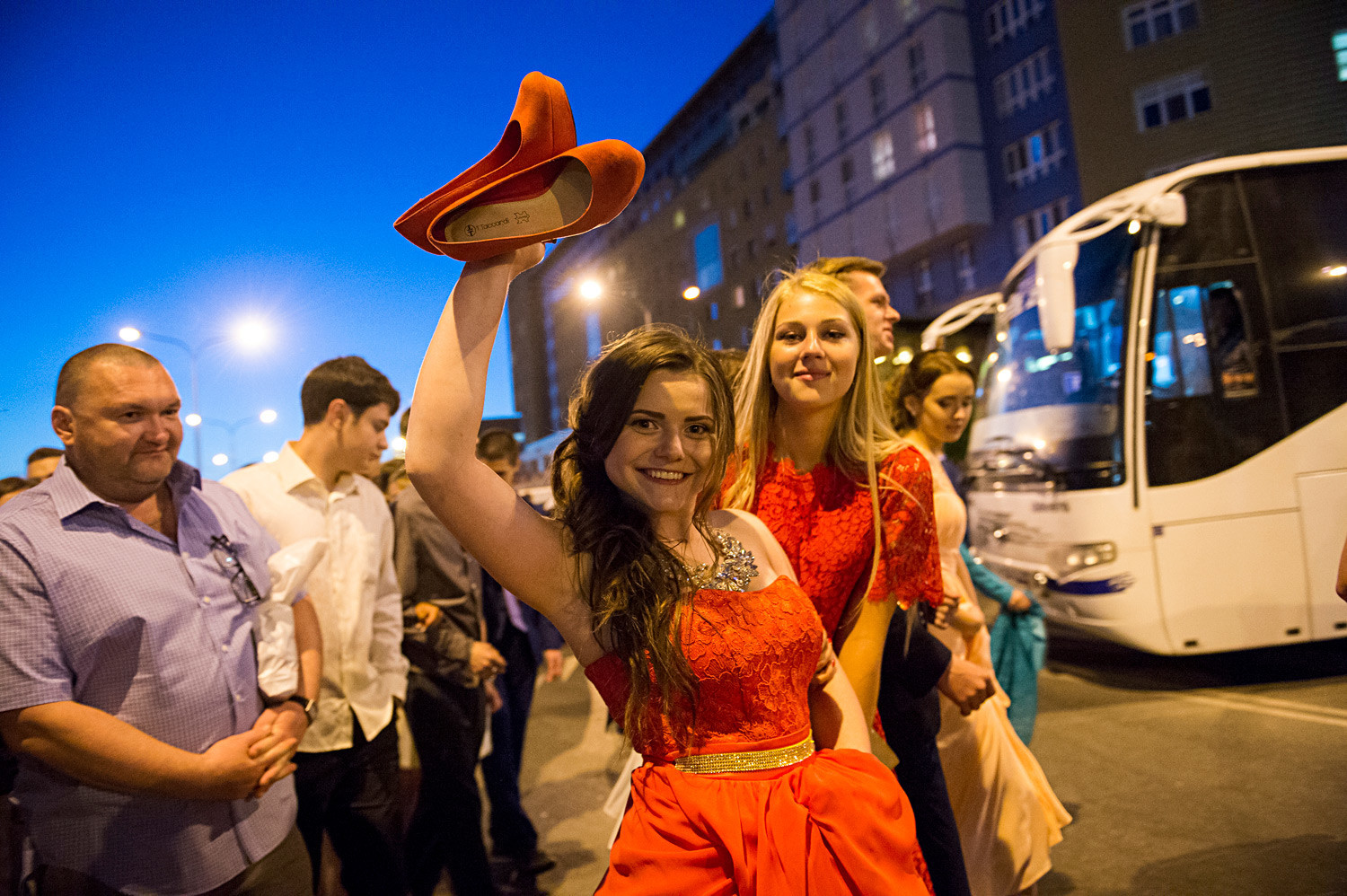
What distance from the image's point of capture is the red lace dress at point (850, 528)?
2041 mm

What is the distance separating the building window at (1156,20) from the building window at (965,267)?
6.55 metres

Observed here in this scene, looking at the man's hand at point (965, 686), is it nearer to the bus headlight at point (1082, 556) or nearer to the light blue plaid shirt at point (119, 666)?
the light blue plaid shirt at point (119, 666)

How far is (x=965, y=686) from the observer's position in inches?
90.9

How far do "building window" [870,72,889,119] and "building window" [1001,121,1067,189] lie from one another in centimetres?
426

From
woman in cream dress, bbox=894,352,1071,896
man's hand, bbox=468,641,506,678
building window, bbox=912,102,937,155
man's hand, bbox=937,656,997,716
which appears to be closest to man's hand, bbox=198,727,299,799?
man's hand, bbox=468,641,506,678

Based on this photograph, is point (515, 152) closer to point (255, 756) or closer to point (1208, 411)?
point (255, 756)

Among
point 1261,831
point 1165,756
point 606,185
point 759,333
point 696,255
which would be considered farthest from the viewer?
point 696,255

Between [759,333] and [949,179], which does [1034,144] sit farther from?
[759,333]

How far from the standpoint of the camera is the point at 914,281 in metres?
24.2

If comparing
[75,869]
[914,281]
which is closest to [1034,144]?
[914,281]

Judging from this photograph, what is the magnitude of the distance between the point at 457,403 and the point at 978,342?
9268mm

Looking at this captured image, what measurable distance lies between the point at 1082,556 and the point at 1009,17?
21.5m

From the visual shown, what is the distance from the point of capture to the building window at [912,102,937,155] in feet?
72.8

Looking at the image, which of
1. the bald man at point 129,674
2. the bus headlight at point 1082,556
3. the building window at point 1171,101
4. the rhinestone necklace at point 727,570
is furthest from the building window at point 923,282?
the bald man at point 129,674
